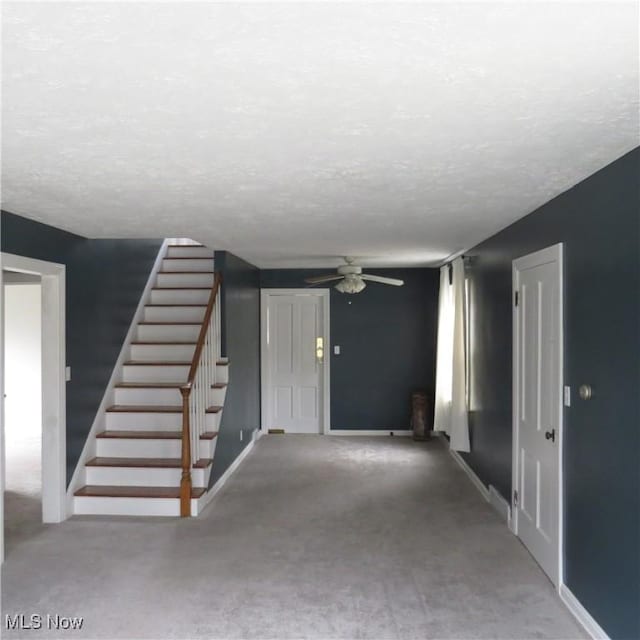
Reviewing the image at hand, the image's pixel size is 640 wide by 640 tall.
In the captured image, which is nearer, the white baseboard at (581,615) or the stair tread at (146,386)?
the white baseboard at (581,615)

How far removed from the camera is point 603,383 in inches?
104

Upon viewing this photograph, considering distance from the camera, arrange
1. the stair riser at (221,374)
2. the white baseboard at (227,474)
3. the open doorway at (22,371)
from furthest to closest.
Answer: the open doorway at (22,371) → the stair riser at (221,374) → the white baseboard at (227,474)

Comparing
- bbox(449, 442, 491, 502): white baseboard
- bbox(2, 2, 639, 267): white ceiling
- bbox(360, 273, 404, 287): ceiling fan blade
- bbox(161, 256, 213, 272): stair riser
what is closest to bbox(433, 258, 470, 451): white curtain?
bbox(449, 442, 491, 502): white baseboard

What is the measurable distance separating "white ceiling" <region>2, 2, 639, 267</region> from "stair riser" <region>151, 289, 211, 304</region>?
3059 millimetres

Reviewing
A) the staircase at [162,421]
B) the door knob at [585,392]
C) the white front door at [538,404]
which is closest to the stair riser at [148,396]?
the staircase at [162,421]

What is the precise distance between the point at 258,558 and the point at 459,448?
8.68 feet

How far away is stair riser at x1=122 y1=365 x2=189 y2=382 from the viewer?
561cm

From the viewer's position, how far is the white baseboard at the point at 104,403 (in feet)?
15.1

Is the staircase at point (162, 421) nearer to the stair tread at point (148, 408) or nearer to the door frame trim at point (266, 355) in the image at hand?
the stair tread at point (148, 408)

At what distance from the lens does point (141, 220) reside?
3926mm

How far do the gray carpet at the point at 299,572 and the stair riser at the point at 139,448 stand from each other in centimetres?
55

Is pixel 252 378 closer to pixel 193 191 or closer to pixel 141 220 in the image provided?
pixel 141 220

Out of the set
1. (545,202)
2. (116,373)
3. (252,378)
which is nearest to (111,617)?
(116,373)

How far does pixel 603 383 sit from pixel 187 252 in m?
5.55
